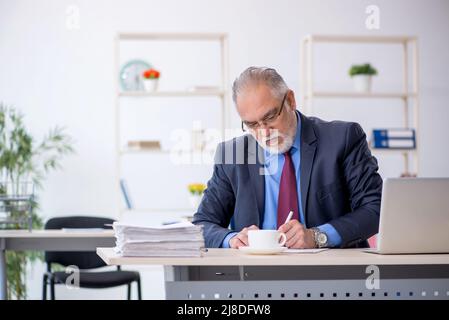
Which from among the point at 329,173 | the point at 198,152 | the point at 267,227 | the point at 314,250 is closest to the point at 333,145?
the point at 329,173

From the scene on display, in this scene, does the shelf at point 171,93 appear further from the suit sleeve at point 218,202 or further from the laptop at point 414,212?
the laptop at point 414,212

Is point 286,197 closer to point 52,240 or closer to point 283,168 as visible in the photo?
point 283,168

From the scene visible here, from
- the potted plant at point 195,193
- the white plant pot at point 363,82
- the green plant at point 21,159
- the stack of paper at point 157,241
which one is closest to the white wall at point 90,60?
the green plant at point 21,159

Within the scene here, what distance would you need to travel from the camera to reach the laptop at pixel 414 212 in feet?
6.64

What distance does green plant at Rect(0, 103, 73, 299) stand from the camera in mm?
5266

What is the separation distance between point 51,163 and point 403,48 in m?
2.80

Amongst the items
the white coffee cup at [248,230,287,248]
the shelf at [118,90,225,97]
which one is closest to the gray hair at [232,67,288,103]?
the white coffee cup at [248,230,287,248]

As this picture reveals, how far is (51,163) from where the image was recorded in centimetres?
548

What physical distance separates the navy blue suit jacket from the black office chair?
1.96m

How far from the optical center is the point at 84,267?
4945mm

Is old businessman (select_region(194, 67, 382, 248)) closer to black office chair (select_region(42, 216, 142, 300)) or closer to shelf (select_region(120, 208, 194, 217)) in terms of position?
black office chair (select_region(42, 216, 142, 300))

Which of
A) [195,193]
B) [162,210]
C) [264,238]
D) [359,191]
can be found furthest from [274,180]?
[162,210]

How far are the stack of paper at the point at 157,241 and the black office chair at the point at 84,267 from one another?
2.56m

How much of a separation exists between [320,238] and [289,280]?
354 millimetres
